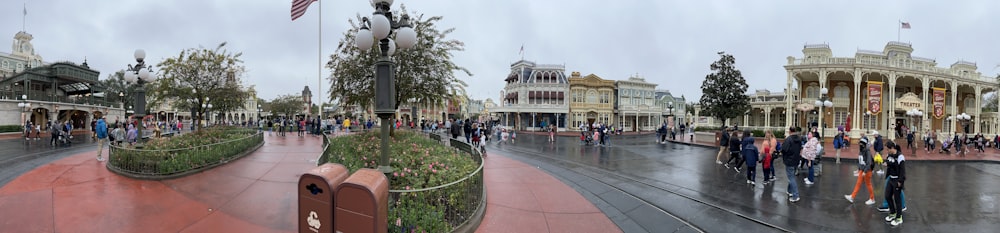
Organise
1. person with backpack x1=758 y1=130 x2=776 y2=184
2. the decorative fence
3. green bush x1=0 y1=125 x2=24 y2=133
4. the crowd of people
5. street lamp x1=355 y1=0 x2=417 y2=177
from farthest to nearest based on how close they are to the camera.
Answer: green bush x1=0 y1=125 x2=24 y2=133, person with backpack x1=758 y1=130 x2=776 y2=184, the decorative fence, the crowd of people, street lamp x1=355 y1=0 x2=417 y2=177

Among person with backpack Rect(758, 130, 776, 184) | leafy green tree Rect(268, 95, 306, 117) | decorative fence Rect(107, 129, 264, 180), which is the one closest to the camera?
decorative fence Rect(107, 129, 264, 180)

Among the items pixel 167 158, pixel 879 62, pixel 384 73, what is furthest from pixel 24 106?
pixel 879 62

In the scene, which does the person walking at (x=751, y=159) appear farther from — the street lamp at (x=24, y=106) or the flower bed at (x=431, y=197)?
the street lamp at (x=24, y=106)

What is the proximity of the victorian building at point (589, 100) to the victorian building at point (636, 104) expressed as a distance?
162 cm

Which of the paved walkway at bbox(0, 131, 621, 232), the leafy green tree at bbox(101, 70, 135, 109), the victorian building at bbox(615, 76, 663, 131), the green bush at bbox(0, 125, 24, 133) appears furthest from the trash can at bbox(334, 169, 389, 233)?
the leafy green tree at bbox(101, 70, 135, 109)

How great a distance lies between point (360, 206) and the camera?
320 cm

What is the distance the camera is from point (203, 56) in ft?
47.4

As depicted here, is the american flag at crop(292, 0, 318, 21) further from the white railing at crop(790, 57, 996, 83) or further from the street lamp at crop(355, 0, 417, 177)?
the white railing at crop(790, 57, 996, 83)

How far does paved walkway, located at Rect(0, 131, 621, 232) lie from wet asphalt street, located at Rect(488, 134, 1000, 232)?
0.95 m

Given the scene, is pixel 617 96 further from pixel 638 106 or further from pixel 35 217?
pixel 35 217

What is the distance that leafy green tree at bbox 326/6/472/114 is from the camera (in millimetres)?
12156

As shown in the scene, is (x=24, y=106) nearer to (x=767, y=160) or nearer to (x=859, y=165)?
(x=767, y=160)

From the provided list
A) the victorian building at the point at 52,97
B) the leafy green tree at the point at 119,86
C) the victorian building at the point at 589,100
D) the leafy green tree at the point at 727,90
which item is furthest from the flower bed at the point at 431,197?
the leafy green tree at the point at 119,86

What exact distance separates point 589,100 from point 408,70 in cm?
3293
